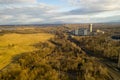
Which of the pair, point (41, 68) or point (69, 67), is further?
point (69, 67)

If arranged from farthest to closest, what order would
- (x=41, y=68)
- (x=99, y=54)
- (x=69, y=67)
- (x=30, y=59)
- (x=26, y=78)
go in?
(x=99, y=54), (x=30, y=59), (x=69, y=67), (x=41, y=68), (x=26, y=78)

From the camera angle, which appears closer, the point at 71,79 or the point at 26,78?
the point at 26,78

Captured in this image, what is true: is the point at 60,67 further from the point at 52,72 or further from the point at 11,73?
the point at 11,73

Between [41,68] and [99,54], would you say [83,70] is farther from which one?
[99,54]

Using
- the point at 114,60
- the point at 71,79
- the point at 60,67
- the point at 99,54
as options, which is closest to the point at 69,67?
the point at 60,67

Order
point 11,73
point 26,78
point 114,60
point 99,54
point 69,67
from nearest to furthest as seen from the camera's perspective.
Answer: point 26,78 → point 11,73 → point 69,67 → point 114,60 → point 99,54

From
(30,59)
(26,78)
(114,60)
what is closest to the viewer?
(26,78)

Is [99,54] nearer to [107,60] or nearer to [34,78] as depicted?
[107,60]

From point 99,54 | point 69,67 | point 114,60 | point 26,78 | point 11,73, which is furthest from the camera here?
point 99,54

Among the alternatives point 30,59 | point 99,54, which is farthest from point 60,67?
point 99,54
